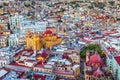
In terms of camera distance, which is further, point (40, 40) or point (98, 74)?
point (40, 40)

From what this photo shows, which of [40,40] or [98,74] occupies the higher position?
[40,40]

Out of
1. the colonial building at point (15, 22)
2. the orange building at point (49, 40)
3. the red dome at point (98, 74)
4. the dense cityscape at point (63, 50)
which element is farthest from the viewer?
the colonial building at point (15, 22)

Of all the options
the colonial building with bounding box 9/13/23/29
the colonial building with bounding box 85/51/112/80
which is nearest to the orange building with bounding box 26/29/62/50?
the colonial building with bounding box 85/51/112/80

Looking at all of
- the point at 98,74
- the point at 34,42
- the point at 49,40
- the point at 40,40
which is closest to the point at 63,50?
the point at 49,40

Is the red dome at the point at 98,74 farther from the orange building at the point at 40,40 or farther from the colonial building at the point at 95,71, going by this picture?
the orange building at the point at 40,40

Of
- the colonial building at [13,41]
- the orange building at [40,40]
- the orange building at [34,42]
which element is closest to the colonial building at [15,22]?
the colonial building at [13,41]

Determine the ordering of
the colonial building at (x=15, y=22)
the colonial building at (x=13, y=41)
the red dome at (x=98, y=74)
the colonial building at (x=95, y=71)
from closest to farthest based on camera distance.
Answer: the red dome at (x=98, y=74) → the colonial building at (x=95, y=71) → the colonial building at (x=13, y=41) → the colonial building at (x=15, y=22)

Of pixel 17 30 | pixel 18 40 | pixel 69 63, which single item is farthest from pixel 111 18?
pixel 69 63

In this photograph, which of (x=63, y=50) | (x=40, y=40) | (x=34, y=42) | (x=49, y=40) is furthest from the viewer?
(x=49, y=40)

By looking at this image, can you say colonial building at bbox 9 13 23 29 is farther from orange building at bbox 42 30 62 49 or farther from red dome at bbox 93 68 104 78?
red dome at bbox 93 68 104 78

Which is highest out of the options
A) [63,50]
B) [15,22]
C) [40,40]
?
[15,22]

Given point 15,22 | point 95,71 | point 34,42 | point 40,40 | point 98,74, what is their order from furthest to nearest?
point 15,22 < point 40,40 < point 34,42 < point 95,71 < point 98,74

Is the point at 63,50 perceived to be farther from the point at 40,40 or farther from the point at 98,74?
the point at 98,74
